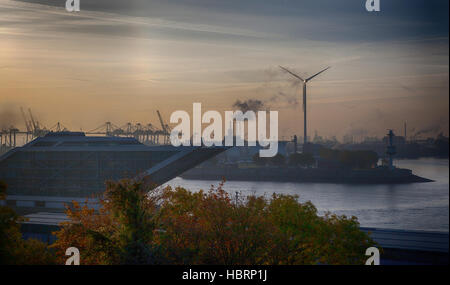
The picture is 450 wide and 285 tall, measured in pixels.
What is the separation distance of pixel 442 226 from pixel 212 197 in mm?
14312

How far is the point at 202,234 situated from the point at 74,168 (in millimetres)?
15547

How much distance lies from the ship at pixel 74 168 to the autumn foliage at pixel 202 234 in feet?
37.8

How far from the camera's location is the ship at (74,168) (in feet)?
69.7

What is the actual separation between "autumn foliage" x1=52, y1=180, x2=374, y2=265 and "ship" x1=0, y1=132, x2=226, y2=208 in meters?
11.5

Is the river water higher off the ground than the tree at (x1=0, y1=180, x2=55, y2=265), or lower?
lower

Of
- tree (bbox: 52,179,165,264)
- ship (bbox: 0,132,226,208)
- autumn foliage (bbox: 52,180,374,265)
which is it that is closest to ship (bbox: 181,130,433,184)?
ship (bbox: 0,132,226,208)

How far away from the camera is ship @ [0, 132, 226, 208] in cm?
2123

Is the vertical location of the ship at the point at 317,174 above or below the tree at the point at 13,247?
below

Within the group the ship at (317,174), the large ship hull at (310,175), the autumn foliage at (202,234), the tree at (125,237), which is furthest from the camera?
the large ship hull at (310,175)

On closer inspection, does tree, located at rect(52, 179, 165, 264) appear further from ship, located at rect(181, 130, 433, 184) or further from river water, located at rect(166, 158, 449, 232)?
ship, located at rect(181, 130, 433, 184)

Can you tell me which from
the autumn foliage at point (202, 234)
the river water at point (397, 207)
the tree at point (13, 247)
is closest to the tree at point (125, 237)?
the autumn foliage at point (202, 234)

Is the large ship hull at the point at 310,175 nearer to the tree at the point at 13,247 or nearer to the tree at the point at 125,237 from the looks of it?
the tree at the point at 13,247
